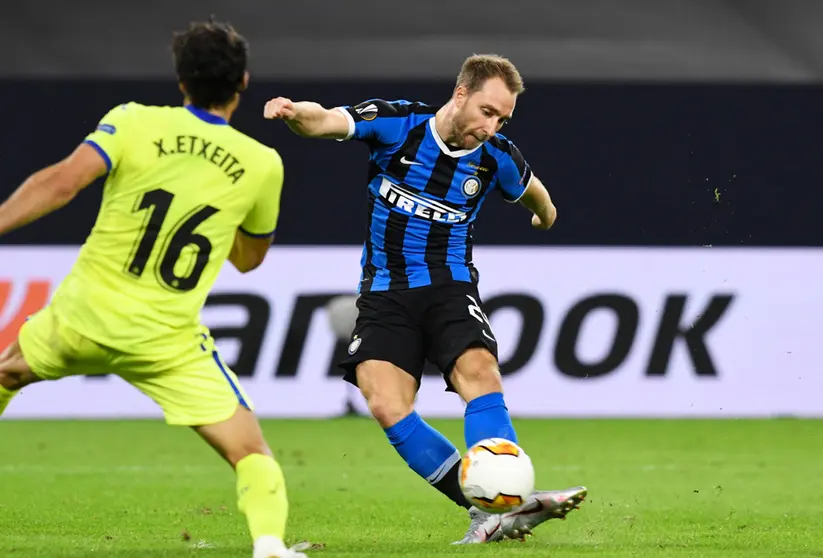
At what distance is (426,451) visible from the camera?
6.00m

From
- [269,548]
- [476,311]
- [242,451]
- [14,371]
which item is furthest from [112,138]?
[476,311]

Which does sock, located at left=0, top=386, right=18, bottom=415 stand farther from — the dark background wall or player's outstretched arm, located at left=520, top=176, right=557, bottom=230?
the dark background wall

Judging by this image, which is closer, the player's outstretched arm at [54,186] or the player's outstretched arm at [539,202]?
the player's outstretched arm at [54,186]

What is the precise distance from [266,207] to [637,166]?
8.87 meters

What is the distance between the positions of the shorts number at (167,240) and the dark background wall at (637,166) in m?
8.39

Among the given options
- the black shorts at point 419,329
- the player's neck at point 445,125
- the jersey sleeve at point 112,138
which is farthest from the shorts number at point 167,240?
the player's neck at point 445,125

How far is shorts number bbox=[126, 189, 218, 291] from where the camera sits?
4.62 metres

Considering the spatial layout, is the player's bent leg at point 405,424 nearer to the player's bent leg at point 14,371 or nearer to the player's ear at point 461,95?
the player's ear at point 461,95

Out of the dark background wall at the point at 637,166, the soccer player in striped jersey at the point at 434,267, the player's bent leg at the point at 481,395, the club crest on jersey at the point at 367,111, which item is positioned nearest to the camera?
the player's bent leg at the point at 481,395

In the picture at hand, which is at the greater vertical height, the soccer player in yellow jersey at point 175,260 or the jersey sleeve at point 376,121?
the jersey sleeve at point 376,121

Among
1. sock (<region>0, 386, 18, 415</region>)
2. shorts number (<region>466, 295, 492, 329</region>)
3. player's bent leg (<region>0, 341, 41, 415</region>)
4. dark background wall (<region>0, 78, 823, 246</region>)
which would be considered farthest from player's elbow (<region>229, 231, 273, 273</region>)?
dark background wall (<region>0, 78, 823, 246</region>)

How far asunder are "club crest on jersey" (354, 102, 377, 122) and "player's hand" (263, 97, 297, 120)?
58 centimetres

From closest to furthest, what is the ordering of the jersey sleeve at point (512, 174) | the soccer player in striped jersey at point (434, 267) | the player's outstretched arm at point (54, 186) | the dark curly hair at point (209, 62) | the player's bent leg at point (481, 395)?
the player's outstretched arm at point (54, 186) → the dark curly hair at point (209, 62) → the player's bent leg at point (481, 395) → the soccer player in striped jersey at point (434, 267) → the jersey sleeve at point (512, 174)

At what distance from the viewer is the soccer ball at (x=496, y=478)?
213 inches
